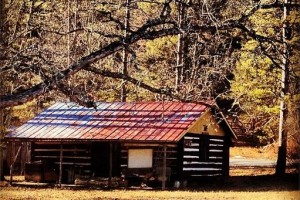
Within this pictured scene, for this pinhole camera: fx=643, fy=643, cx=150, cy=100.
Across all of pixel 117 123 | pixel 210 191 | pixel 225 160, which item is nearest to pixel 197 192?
pixel 210 191

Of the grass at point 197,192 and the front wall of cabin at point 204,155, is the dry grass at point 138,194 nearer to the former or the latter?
the grass at point 197,192

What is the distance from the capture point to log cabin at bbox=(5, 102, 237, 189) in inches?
723

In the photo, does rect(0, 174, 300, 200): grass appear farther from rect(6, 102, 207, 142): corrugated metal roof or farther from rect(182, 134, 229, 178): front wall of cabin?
rect(6, 102, 207, 142): corrugated metal roof

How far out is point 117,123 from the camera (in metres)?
19.2

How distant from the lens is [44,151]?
69.3ft

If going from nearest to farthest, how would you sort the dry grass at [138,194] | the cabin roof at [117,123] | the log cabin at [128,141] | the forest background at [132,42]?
the forest background at [132,42]
the dry grass at [138,194]
the cabin roof at [117,123]
the log cabin at [128,141]

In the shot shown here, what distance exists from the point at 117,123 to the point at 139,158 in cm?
123

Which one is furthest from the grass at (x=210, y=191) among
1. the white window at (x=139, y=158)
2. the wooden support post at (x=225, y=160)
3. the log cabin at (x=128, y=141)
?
the white window at (x=139, y=158)

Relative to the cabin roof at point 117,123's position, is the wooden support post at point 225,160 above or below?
below

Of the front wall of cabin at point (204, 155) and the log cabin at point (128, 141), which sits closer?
the log cabin at point (128, 141)

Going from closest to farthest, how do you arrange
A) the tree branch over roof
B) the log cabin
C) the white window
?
the tree branch over roof < the log cabin < the white window

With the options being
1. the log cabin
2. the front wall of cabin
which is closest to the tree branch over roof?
the log cabin

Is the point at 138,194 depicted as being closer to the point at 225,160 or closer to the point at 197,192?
the point at 197,192

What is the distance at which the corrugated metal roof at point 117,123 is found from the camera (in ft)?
59.1
